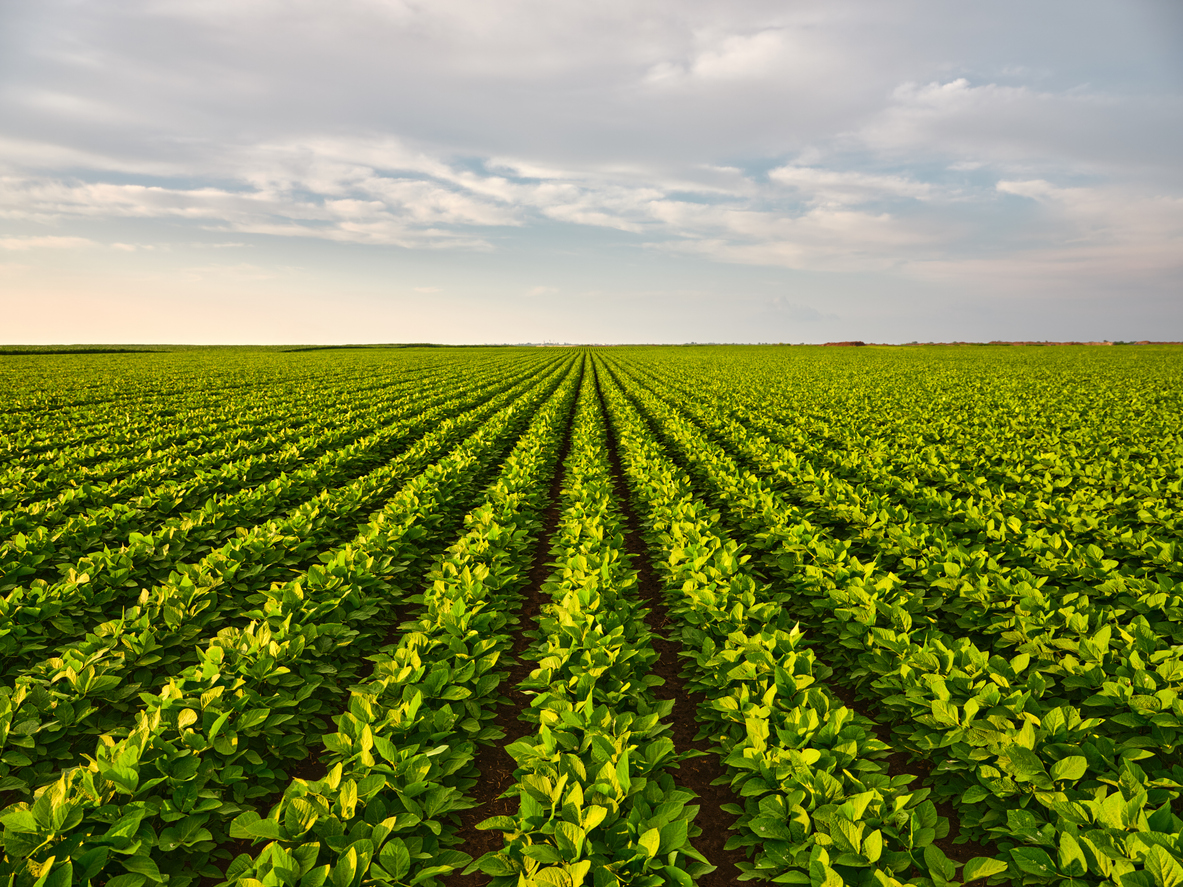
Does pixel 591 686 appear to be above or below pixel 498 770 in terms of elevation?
above

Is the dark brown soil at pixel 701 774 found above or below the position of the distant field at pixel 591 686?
below

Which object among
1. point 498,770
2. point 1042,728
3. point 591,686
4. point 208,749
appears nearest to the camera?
point 1042,728

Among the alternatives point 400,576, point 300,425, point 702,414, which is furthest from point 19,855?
point 702,414

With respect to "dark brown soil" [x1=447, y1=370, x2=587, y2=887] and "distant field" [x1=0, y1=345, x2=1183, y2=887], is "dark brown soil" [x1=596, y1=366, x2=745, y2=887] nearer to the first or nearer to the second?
"distant field" [x1=0, y1=345, x2=1183, y2=887]

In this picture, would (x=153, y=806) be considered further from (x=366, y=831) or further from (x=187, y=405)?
(x=187, y=405)

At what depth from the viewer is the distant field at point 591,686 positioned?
9.68ft

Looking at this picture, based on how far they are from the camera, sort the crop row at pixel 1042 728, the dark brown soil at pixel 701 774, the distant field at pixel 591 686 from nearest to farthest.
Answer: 1. the crop row at pixel 1042 728
2. the distant field at pixel 591 686
3. the dark brown soil at pixel 701 774

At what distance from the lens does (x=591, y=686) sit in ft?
13.4

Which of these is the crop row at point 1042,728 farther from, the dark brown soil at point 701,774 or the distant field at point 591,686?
the dark brown soil at point 701,774

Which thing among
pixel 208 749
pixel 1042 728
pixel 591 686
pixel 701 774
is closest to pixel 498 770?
pixel 591 686

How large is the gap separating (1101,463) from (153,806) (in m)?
16.8

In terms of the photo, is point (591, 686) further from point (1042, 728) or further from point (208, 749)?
Answer: point (1042, 728)

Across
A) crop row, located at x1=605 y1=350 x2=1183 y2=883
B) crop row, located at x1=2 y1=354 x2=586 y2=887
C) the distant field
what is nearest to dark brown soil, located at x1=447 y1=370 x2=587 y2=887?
the distant field

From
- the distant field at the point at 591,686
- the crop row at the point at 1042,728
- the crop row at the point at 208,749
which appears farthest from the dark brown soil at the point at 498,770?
the crop row at the point at 1042,728
